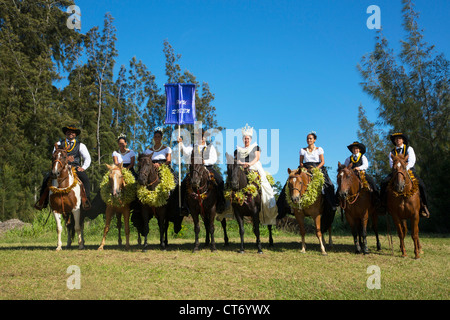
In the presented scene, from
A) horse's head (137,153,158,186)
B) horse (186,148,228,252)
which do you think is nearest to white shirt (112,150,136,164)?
horse's head (137,153,158,186)

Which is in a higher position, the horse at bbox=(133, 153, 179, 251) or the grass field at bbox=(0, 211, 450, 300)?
the horse at bbox=(133, 153, 179, 251)

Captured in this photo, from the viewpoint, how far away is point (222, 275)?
731cm

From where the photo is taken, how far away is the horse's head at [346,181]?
9789 millimetres

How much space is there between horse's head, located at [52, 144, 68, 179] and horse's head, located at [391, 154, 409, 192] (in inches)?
349

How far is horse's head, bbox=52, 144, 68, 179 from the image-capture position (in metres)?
10.0

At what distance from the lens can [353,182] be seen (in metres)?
10.1

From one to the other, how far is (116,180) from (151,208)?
1.38m

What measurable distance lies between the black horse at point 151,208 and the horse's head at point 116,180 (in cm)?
62

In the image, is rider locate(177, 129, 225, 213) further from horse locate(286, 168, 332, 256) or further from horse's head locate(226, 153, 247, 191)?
horse locate(286, 168, 332, 256)

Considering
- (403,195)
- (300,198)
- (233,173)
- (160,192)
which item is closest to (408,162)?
(403,195)

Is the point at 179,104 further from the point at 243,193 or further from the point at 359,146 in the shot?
the point at 359,146

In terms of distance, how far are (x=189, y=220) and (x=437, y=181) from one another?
522 inches

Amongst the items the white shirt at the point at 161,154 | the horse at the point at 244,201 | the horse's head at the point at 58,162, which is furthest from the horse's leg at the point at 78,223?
the horse at the point at 244,201

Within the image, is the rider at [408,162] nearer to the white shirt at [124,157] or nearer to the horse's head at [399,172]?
the horse's head at [399,172]
